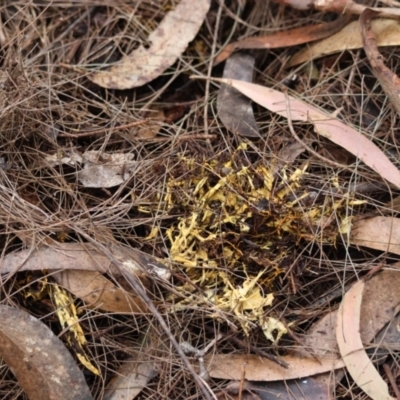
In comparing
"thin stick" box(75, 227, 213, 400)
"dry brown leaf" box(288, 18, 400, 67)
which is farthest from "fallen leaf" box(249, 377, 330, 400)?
"dry brown leaf" box(288, 18, 400, 67)

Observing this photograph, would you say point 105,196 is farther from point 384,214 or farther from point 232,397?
point 384,214

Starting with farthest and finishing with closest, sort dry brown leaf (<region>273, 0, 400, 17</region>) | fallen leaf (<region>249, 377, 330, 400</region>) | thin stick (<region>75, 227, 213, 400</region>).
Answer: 1. dry brown leaf (<region>273, 0, 400, 17</region>)
2. fallen leaf (<region>249, 377, 330, 400</region>)
3. thin stick (<region>75, 227, 213, 400</region>)

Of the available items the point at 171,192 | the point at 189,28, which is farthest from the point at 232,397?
the point at 189,28

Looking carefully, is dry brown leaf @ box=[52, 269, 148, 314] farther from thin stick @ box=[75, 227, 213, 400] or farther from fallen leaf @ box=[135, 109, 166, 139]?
fallen leaf @ box=[135, 109, 166, 139]

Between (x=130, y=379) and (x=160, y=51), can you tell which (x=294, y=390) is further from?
(x=160, y=51)

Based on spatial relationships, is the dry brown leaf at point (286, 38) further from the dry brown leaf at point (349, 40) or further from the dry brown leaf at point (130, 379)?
the dry brown leaf at point (130, 379)

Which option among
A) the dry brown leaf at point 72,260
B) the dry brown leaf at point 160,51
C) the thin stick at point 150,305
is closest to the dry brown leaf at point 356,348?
the thin stick at point 150,305
